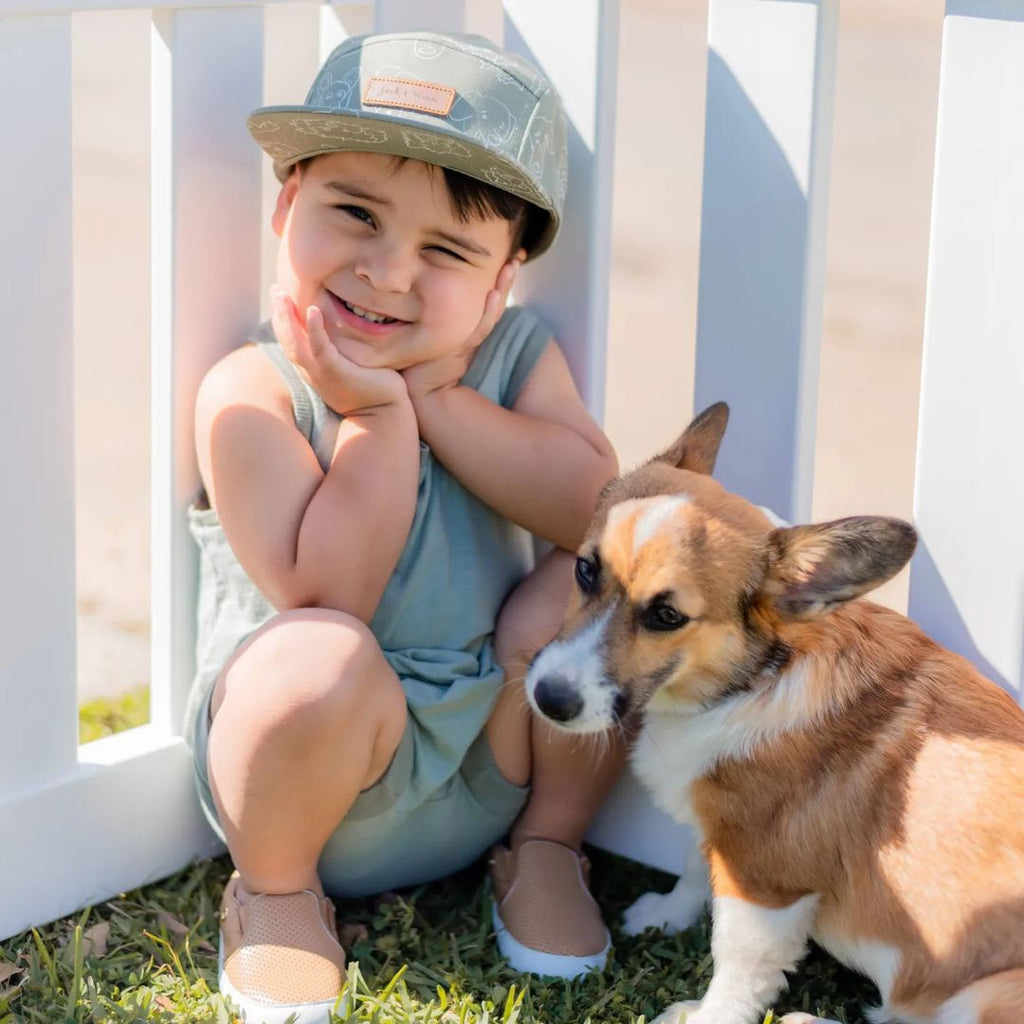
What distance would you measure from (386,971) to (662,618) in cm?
73

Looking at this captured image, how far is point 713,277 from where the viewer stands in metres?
2.28

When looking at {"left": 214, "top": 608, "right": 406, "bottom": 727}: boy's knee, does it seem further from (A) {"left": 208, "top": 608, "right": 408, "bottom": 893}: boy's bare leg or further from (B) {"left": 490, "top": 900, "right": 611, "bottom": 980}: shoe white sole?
(B) {"left": 490, "top": 900, "right": 611, "bottom": 980}: shoe white sole

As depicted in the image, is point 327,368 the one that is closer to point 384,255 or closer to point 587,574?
point 384,255

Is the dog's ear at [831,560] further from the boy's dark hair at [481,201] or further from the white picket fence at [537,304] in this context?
the boy's dark hair at [481,201]

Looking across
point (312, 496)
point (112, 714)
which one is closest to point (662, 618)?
point (312, 496)

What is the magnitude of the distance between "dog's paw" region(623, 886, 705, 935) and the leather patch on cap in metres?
1.30

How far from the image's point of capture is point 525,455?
7.39 feet

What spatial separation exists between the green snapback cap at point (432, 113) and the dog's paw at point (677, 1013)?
1.20m

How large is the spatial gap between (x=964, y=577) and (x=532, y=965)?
88 cm

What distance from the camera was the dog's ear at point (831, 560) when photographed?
5.70 feet

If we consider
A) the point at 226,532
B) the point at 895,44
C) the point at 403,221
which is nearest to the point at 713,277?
the point at 403,221

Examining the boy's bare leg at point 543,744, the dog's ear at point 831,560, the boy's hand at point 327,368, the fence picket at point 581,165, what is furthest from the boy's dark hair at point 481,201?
the dog's ear at point 831,560

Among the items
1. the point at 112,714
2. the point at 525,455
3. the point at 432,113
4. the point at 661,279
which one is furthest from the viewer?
the point at 661,279

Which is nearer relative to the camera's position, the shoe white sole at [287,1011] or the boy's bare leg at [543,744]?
the shoe white sole at [287,1011]
